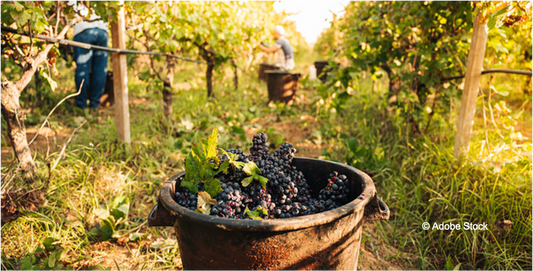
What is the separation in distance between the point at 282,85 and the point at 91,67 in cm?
299

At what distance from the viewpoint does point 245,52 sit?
7184mm

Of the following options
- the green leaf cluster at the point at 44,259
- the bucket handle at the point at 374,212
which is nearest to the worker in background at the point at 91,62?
the green leaf cluster at the point at 44,259

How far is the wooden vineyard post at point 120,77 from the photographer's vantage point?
2898 mm

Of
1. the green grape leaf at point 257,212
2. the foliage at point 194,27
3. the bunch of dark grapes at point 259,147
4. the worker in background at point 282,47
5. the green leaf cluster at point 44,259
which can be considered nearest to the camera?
A: the green grape leaf at point 257,212

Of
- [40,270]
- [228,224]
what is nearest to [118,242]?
[40,270]

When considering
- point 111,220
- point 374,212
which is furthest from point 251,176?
point 111,220

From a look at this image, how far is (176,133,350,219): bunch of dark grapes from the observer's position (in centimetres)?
127

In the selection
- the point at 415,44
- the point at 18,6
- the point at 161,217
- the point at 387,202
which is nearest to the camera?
the point at 161,217

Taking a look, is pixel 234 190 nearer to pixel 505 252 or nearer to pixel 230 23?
pixel 505 252

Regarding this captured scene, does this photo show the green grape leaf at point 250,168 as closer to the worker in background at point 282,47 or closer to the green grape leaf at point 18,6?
the green grape leaf at point 18,6

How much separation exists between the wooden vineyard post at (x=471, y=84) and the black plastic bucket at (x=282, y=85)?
3579 millimetres

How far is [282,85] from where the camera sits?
19.1 feet

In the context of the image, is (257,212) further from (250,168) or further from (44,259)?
(44,259)

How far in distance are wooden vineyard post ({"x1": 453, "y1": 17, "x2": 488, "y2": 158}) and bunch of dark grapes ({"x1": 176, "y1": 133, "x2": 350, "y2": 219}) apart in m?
1.57
